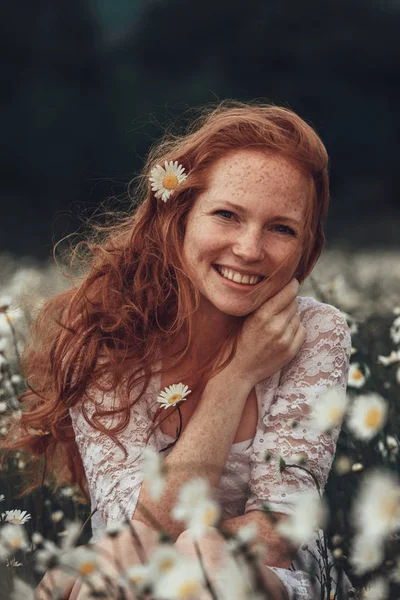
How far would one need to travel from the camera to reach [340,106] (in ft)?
59.8

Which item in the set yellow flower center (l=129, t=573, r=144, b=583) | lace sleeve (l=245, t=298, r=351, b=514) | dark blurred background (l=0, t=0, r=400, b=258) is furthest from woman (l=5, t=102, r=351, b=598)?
dark blurred background (l=0, t=0, r=400, b=258)

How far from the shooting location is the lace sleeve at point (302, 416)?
1996 millimetres

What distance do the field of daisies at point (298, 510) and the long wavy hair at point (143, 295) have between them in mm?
236

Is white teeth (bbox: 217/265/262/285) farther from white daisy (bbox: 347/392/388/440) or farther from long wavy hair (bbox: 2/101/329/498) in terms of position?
white daisy (bbox: 347/392/388/440)

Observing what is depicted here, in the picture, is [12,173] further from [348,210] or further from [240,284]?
[240,284]

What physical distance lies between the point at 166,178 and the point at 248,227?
0.31 m

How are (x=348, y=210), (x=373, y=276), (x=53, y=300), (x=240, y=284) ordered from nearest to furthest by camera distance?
(x=240, y=284)
(x=53, y=300)
(x=373, y=276)
(x=348, y=210)

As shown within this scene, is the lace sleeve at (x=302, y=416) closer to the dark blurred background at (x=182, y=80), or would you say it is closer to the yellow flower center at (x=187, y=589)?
the yellow flower center at (x=187, y=589)

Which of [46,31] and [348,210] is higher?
[46,31]

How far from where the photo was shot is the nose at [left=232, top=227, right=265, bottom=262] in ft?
6.72

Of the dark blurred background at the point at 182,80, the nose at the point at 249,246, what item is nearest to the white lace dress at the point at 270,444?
the nose at the point at 249,246

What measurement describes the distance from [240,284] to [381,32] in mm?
18544

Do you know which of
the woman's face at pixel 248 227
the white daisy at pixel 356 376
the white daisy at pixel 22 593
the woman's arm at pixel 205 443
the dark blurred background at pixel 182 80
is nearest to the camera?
the white daisy at pixel 22 593

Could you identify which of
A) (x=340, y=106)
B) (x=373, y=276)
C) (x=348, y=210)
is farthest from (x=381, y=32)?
(x=373, y=276)
